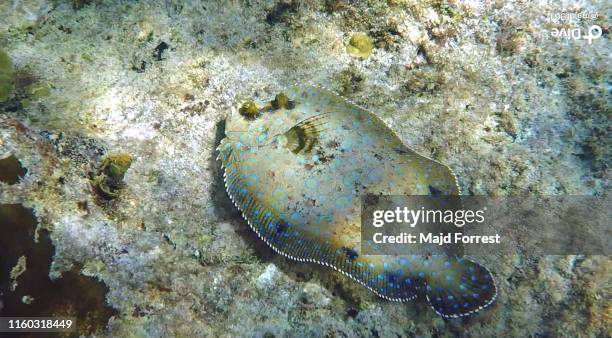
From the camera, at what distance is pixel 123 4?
4941 mm

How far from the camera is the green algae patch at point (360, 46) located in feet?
16.0

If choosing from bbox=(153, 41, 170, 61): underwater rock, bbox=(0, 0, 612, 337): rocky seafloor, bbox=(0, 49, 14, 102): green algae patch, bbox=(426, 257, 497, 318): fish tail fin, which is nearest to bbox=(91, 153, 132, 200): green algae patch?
bbox=(0, 0, 612, 337): rocky seafloor

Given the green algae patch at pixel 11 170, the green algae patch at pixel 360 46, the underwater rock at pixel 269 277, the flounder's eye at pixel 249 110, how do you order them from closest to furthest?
the green algae patch at pixel 11 170 → the underwater rock at pixel 269 277 → the flounder's eye at pixel 249 110 → the green algae patch at pixel 360 46

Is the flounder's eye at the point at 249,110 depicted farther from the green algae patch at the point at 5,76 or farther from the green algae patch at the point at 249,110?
the green algae patch at the point at 5,76

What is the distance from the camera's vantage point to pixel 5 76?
4.03 m

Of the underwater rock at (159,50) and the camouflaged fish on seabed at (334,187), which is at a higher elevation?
the underwater rock at (159,50)

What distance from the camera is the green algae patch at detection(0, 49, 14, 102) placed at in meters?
3.86

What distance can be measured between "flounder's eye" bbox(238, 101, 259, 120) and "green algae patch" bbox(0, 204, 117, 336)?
2138mm

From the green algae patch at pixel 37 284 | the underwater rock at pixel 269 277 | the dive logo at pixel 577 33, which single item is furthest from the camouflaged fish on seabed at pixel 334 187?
the dive logo at pixel 577 33

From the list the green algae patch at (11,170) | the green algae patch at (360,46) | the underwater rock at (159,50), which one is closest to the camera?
the green algae patch at (11,170)

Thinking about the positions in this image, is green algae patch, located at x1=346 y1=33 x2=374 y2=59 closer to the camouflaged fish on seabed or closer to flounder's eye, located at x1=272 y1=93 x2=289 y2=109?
the camouflaged fish on seabed

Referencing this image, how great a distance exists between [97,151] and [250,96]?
185 centimetres

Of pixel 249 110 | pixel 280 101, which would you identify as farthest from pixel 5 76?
pixel 280 101

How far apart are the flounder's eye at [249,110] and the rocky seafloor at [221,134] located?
0.55m
